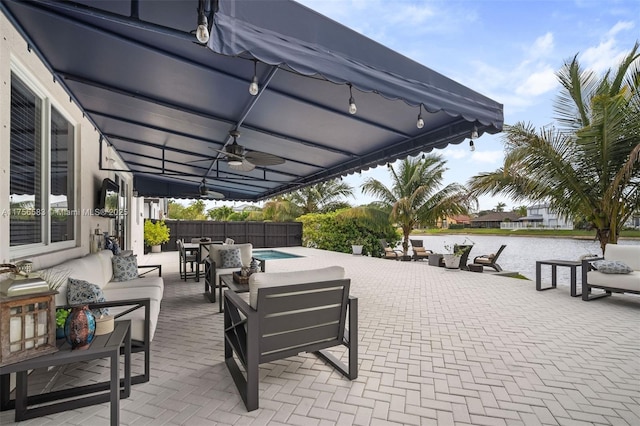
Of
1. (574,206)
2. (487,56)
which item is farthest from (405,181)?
(574,206)

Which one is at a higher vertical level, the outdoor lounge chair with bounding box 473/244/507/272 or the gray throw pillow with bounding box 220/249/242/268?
the gray throw pillow with bounding box 220/249/242/268

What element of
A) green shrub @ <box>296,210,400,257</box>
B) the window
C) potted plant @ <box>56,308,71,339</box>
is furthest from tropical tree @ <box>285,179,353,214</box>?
potted plant @ <box>56,308,71,339</box>

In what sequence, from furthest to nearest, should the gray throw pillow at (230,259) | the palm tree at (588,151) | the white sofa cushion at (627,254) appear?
1. the gray throw pillow at (230,259)
2. the palm tree at (588,151)
3. the white sofa cushion at (627,254)

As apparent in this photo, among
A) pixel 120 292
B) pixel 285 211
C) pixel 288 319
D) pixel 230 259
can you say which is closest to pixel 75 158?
pixel 120 292

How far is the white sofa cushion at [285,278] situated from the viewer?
229 centimetres

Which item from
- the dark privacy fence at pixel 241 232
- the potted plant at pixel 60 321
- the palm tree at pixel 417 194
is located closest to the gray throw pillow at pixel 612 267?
the palm tree at pixel 417 194

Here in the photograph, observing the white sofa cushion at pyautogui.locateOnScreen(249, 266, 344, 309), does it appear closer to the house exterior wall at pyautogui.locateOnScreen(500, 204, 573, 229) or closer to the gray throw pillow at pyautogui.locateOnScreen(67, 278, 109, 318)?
the gray throw pillow at pyautogui.locateOnScreen(67, 278, 109, 318)

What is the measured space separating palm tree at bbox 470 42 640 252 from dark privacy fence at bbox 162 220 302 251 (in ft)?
43.1

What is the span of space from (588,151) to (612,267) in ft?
7.30

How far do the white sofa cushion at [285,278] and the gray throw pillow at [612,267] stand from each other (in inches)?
209

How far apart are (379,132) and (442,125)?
92 cm

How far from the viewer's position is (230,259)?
5.76 meters

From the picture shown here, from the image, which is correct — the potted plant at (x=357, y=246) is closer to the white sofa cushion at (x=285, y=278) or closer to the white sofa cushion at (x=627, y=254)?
the white sofa cushion at (x=627, y=254)

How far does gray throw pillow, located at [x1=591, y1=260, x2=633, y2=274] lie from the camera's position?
5059 mm
